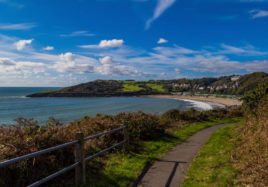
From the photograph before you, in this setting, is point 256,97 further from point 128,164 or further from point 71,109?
point 71,109

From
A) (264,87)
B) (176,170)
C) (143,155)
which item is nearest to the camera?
(176,170)

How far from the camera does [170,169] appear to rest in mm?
10109

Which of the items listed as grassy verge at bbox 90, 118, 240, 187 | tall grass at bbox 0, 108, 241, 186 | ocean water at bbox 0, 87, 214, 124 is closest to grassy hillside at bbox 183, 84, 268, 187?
grassy verge at bbox 90, 118, 240, 187

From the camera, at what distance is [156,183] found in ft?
27.9

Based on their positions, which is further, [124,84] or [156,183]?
[124,84]

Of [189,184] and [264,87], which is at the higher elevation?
[264,87]

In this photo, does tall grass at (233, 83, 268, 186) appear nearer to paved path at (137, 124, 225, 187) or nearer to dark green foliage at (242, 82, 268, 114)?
paved path at (137, 124, 225, 187)

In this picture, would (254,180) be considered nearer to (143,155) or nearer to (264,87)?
(143,155)

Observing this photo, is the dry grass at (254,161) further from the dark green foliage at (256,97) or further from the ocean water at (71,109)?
the ocean water at (71,109)

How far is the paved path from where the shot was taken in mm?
8609

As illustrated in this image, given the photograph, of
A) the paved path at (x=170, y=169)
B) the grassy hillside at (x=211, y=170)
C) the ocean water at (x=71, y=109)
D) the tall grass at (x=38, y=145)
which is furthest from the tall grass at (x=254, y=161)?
the ocean water at (x=71, y=109)

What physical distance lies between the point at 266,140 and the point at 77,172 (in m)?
6.17

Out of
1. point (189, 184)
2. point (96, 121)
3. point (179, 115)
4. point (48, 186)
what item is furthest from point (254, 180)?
point (179, 115)

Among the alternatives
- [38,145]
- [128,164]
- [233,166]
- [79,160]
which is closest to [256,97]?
[233,166]
